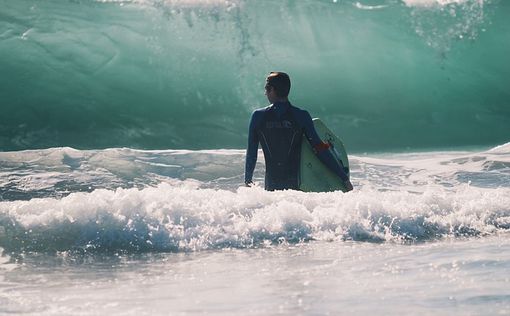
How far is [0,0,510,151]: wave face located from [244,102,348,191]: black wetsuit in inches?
335

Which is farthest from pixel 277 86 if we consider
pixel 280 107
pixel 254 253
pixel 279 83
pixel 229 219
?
pixel 254 253

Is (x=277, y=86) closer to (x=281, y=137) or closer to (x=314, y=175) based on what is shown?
(x=281, y=137)

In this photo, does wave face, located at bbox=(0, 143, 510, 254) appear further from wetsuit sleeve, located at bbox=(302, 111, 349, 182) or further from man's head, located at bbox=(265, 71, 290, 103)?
man's head, located at bbox=(265, 71, 290, 103)

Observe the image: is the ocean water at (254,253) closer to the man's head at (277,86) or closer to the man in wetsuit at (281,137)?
the man in wetsuit at (281,137)

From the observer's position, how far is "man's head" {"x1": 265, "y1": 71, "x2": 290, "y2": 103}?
5898 millimetres

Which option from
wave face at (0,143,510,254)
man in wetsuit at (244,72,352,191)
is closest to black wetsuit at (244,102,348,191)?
man in wetsuit at (244,72,352,191)

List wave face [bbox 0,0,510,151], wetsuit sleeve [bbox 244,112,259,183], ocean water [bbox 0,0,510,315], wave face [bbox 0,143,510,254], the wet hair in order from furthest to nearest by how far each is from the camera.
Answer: wave face [bbox 0,0,510,151] < wetsuit sleeve [bbox 244,112,259,183] < the wet hair < wave face [bbox 0,143,510,254] < ocean water [bbox 0,0,510,315]

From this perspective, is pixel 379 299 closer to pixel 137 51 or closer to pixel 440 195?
pixel 440 195

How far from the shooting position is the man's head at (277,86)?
Answer: 590 centimetres

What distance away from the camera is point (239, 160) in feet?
37.4

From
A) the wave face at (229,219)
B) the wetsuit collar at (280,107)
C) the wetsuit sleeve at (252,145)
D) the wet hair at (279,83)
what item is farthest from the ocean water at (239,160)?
the wet hair at (279,83)

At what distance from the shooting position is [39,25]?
15039mm

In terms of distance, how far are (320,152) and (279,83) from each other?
56cm

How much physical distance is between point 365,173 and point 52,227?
245 inches
